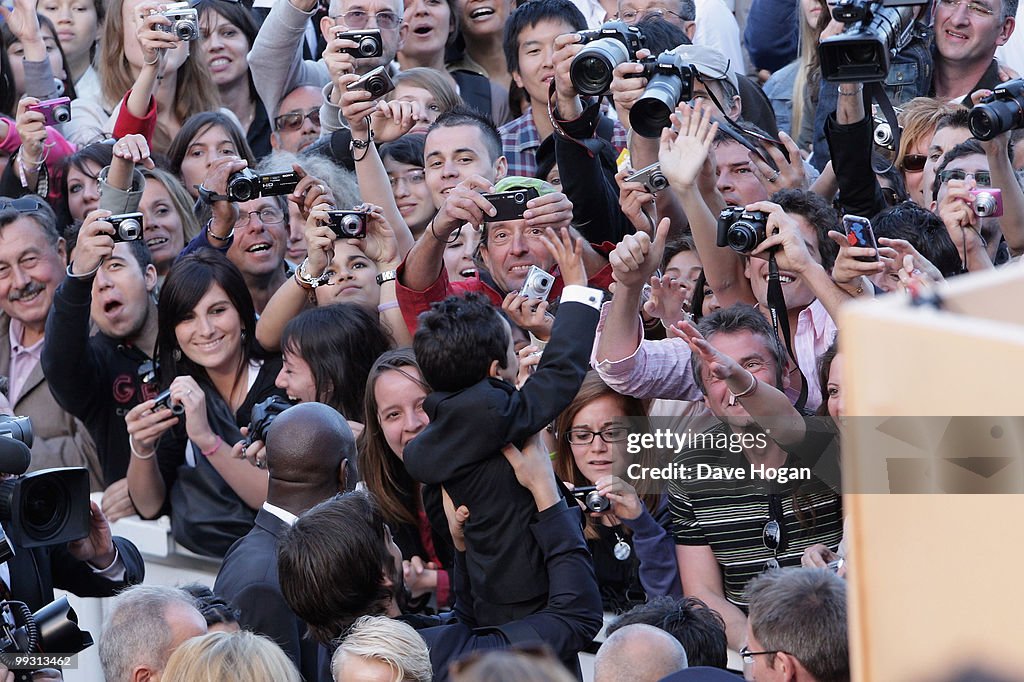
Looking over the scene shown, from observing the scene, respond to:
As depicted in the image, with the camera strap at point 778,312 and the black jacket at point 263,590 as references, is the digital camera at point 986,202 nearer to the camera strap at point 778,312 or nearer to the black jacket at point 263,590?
the camera strap at point 778,312

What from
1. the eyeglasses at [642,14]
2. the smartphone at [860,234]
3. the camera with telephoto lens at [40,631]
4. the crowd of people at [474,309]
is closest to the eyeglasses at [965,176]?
the crowd of people at [474,309]

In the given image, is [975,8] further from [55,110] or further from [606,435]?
[55,110]

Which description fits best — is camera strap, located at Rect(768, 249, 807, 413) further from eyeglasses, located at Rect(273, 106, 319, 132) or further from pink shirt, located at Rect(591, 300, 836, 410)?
eyeglasses, located at Rect(273, 106, 319, 132)

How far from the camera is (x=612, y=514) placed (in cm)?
370

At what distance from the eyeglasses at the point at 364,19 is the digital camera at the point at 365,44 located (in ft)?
1.96

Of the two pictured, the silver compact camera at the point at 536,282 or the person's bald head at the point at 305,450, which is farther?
the silver compact camera at the point at 536,282

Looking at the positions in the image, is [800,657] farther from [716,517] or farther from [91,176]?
[91,176]

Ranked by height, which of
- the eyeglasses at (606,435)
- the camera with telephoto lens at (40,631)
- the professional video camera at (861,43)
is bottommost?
the eyeglasses at (606,435)

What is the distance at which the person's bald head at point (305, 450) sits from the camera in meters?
3.49

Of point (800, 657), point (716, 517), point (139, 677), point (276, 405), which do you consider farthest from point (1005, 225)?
point (139, 677)

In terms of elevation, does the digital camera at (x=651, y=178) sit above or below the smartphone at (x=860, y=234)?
below

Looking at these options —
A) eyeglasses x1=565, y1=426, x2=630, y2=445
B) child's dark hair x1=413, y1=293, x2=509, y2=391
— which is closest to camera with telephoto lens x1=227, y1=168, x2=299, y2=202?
eyeglasses x1=565, y1=426, x2=630, y2=445

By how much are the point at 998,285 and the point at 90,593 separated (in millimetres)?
3387

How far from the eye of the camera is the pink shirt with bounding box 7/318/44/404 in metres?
5.39
